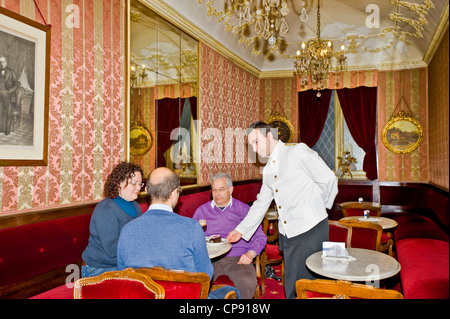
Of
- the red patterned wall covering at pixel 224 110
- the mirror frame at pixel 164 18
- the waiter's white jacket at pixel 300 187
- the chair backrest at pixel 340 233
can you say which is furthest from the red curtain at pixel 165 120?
the chair backrest at pixel 340 233

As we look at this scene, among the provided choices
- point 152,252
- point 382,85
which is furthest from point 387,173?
point 152,252

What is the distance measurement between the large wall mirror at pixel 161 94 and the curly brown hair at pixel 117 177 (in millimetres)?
1406

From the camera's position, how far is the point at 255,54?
8.62 m

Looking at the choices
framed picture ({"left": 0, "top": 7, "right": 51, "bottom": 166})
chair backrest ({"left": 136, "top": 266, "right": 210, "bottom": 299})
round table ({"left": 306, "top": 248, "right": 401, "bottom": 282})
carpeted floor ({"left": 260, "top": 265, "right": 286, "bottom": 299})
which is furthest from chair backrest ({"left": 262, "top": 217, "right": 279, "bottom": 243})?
chair backrest ({"left": 136, "top": 266, "right": 210, "bottom": 299})

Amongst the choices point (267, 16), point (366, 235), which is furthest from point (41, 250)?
point (267, 16)

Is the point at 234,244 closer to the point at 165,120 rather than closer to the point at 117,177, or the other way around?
the point at 117,177

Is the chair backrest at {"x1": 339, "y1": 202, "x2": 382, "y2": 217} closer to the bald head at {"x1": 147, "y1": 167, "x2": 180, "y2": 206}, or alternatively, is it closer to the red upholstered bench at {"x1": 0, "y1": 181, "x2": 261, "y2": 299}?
the red upholstered bench at {"x1": 0, "y1": 181, "x2": 261, "y2": 299}

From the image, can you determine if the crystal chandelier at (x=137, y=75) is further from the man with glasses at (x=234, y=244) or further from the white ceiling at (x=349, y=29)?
the man with glasses at (x=234, y=244)

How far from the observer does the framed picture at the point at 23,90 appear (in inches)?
115

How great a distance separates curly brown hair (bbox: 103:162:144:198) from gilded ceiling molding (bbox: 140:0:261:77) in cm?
270

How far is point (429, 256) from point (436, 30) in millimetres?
4077

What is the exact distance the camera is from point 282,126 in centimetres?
945

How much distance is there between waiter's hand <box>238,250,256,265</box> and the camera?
3.24 m
